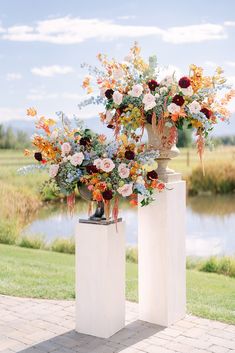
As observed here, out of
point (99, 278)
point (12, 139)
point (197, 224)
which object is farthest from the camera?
point (12, 139)

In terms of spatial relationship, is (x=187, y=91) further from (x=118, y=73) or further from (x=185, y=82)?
(x=118, y=73)

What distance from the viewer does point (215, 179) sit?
53.6 feet

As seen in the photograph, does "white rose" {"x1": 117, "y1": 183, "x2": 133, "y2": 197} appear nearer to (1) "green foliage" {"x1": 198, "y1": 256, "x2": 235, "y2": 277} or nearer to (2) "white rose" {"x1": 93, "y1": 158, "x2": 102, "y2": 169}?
(2) "white rose" {"x1": 93, "y1": 158, "x2": 102, "y2": 169}

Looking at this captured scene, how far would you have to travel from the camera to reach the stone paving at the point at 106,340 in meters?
4.07

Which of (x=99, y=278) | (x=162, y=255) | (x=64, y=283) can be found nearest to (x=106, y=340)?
(x=99, y=278)

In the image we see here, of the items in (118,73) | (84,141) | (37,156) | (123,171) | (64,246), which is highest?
(118,73)

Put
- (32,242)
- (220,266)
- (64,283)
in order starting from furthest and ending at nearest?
(32,242) < (220,266) < (64,283)

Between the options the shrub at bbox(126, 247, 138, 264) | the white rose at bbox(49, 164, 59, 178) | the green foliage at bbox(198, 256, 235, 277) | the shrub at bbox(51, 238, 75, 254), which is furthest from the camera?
the shrub at bbox(51, 238, 75, 254)

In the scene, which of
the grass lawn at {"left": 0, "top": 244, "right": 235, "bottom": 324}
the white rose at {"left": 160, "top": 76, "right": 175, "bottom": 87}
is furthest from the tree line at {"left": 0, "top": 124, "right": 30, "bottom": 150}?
the white rose at {"left": 160, "top": 76, "right": 175, "bottom": 87}

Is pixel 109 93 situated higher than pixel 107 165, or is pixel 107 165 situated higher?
pixel 109 93

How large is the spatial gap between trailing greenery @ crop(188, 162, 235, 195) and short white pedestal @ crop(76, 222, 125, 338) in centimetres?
1210

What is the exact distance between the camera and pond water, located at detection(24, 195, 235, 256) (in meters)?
10.9

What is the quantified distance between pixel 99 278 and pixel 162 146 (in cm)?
110

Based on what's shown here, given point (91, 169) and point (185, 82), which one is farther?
point (185, 82)
